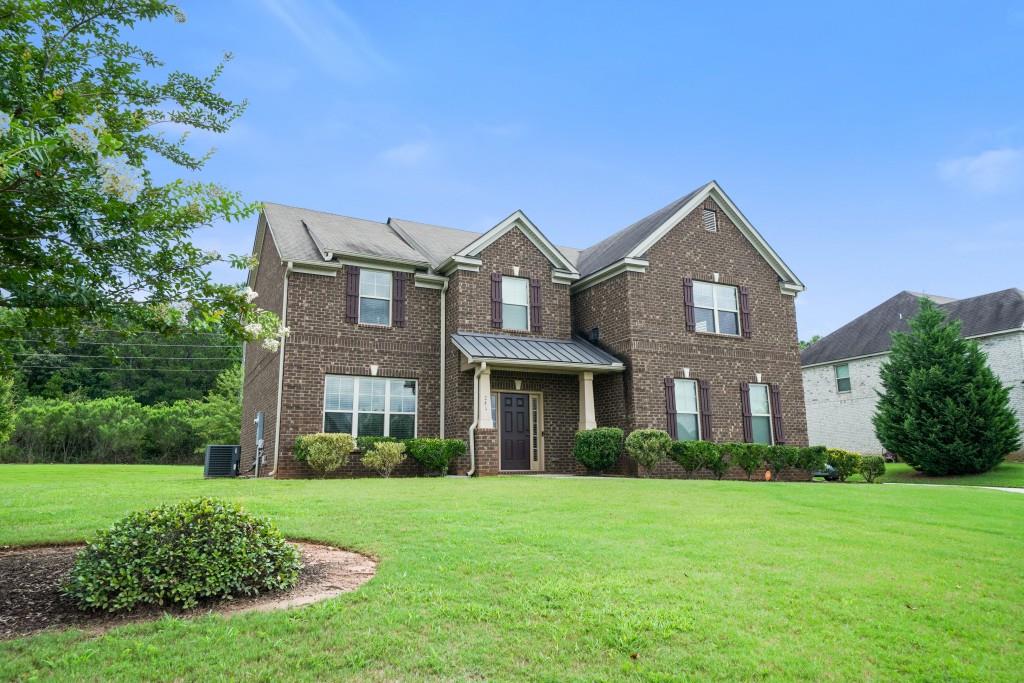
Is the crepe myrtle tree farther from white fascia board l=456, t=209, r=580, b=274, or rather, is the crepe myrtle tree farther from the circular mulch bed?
white fascia board l=456, t=209, r=580, b=274

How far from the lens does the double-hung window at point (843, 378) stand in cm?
3077

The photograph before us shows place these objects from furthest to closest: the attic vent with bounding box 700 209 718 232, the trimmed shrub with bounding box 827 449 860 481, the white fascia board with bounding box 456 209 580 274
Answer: the attic vent with bounding box 700 209 718 232, the white fascia board with bounding box 456 209 580 274, the trimmed shrub with bounding box 827 449 860 481

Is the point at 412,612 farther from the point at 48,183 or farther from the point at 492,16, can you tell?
the point at 492,16

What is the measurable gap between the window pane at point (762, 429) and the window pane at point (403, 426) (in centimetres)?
998

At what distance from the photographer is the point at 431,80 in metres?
15.6

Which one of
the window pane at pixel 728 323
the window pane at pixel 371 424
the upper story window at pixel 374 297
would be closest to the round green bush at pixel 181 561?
the window pane at pixel 371 424

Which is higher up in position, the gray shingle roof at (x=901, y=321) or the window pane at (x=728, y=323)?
the gray shingle roof at (x=901, y=321)

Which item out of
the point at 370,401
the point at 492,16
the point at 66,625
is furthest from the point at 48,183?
the point at 370,401

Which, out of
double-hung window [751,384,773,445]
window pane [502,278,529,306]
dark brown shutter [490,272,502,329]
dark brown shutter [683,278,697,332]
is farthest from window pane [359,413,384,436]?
double-hung window [751,384,773,445]

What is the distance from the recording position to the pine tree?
21.2 m

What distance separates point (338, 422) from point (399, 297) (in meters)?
3.64

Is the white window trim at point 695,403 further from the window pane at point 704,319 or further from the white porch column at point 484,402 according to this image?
the white porch column at point 484,402

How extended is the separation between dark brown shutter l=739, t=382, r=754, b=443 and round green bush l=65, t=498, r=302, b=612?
16.4 m

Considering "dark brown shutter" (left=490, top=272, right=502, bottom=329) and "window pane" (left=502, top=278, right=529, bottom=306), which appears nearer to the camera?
"dark brown shutter" (left=490, top=272, right=502, bottom=329)
